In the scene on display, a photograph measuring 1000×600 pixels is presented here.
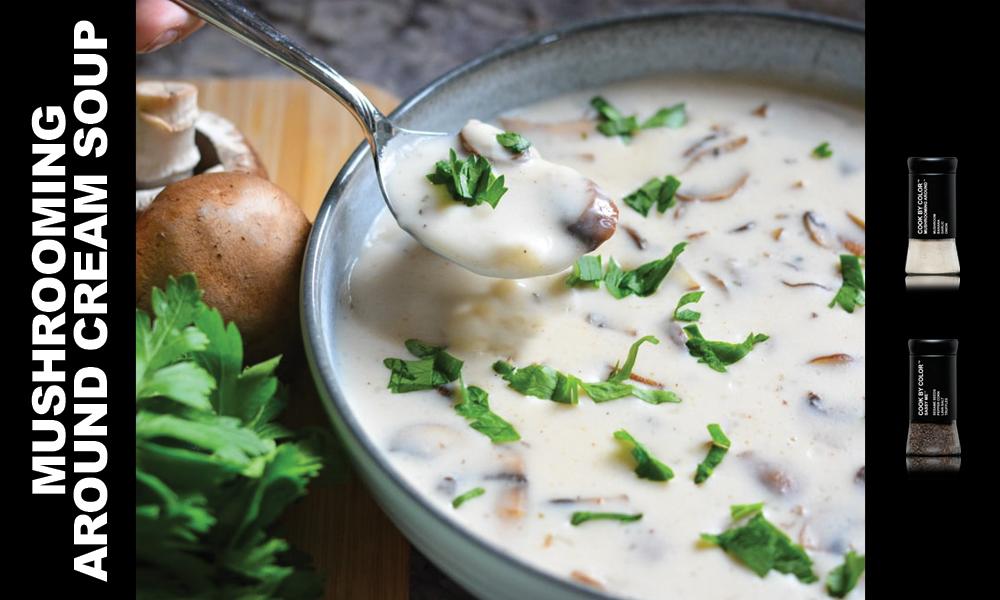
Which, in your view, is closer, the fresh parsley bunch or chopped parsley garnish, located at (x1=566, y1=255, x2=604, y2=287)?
the fresh parsley bunch

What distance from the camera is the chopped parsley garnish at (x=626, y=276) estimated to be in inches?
75.0

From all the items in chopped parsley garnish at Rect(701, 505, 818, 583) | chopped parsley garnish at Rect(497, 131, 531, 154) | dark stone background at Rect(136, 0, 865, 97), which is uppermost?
dark stone background at Rect(136, 0, 865, 97)

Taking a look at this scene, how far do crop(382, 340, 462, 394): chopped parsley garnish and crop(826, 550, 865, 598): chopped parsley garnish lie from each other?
0.60 metres

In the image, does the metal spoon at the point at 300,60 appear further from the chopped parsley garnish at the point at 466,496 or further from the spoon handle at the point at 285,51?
the chopped parsley garnish at the point at 466,496

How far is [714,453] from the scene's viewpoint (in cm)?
165

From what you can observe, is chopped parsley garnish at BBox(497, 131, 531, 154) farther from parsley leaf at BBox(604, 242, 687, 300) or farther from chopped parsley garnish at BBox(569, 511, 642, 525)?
chopped parsley garnish at BBox(569, 511, 642, 525)

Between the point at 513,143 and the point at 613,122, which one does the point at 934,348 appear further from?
the point at 613,122

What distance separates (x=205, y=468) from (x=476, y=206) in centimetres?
61

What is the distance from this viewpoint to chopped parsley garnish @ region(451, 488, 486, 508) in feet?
5.22

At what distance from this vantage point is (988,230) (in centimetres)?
163

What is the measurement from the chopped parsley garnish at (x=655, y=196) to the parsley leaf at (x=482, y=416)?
524 millimetres

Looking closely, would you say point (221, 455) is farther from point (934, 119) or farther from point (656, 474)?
point (934, 119)

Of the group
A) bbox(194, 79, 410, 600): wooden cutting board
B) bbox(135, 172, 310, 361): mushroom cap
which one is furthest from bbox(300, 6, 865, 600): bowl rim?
bbox(194, 79, 410, 600): wooden cutting board

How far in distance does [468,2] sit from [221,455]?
1.88m
